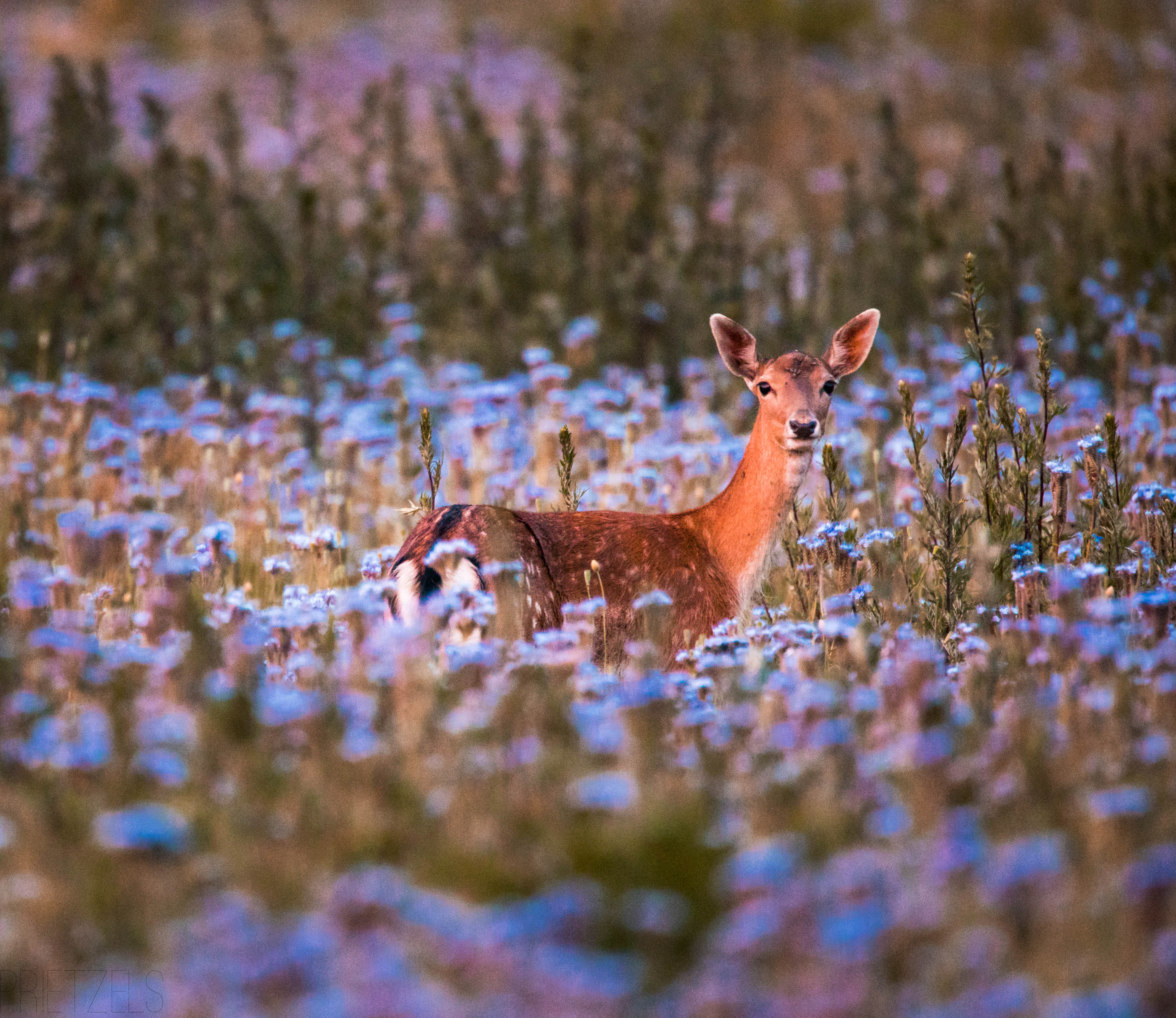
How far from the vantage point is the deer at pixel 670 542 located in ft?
15.2

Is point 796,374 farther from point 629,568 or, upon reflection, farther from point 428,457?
point 428,457

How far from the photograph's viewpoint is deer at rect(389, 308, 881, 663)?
4621 mm

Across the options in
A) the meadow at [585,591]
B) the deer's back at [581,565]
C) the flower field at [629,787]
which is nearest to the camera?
the flower field at [629,787]

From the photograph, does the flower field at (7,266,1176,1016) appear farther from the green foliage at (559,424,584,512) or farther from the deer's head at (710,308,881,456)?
the green foliage at (559,424,584,512)

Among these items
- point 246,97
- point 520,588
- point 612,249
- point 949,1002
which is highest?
point 246,97

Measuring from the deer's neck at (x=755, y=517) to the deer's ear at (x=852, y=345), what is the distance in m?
0.50

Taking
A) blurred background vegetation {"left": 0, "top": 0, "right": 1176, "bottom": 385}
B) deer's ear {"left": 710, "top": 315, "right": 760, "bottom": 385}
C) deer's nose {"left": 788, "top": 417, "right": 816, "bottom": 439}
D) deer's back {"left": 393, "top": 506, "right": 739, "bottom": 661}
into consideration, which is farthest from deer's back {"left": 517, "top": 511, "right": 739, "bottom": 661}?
blurred background vegetation {"left": 0, "top": 0, "right": 1176, "bottom": 385}

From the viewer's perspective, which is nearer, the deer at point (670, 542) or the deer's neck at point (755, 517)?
the deer at point (670, 542)

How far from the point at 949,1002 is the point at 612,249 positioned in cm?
743

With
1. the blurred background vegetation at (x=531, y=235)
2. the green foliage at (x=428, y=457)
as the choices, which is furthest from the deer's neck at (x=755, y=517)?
the blurred background vegetation at (x=531, y=235)

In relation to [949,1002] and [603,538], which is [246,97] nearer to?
[603,538]

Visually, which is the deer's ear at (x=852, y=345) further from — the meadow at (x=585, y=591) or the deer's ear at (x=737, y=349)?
the meadow at (x=585, y=591)

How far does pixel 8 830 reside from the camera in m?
2.79

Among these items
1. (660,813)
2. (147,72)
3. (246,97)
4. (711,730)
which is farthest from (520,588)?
(147,72)
